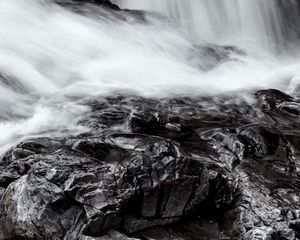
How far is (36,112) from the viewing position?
746cm

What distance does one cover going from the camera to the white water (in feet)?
25.5

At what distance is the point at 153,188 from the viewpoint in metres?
4.66

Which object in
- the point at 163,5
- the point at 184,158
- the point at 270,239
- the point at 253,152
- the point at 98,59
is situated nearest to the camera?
the point at 270,239

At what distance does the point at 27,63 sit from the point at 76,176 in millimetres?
4958

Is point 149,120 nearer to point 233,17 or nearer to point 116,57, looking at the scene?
point 116,57

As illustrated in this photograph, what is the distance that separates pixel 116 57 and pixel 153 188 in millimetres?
5820

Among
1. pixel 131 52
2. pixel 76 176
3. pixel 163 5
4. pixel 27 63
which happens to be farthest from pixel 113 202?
pixel 163 5

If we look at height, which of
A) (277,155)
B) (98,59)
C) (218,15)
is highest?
(218,15)

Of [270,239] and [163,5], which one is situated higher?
[163,5]

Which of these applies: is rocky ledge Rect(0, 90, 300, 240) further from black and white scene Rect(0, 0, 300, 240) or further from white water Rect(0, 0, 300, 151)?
white water Rect(0, 0, 300, 151)

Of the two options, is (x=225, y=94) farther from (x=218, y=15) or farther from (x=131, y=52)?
(x=218, y=15)

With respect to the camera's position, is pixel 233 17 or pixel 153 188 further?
pixel 233 17

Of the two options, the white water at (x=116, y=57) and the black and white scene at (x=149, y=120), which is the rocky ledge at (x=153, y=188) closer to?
the black and white scene at (x=149, y=120)

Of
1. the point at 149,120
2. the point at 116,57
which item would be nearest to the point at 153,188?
the point at 149,120
